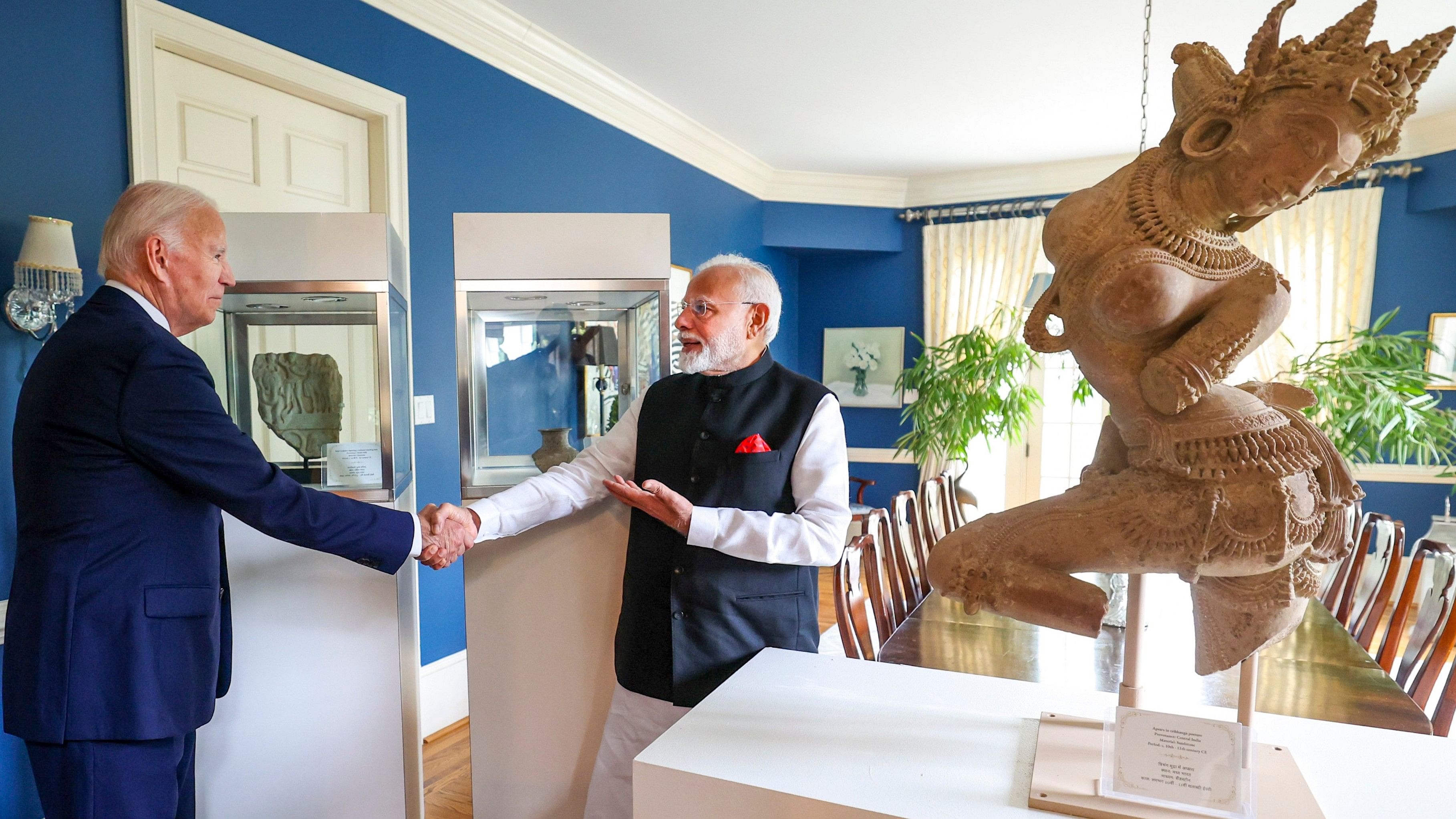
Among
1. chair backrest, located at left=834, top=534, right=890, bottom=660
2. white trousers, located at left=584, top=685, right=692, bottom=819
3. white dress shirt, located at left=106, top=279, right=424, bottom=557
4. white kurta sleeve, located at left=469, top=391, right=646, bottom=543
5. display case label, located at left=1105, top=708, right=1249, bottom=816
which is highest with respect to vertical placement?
white dress shirt, located at left=106, top=279, right=424, bottom=557

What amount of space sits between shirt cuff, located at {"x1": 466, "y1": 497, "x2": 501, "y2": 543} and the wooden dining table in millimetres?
1046

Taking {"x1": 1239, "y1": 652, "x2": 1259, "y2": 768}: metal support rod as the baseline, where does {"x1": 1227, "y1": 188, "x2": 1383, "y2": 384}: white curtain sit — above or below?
above

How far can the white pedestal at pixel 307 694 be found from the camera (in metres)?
1.82

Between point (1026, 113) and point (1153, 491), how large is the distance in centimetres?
436

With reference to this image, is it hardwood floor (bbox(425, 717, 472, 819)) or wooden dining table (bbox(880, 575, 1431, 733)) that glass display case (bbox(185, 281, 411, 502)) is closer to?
hardwood floor (bbox(425, 717, 472, 819))

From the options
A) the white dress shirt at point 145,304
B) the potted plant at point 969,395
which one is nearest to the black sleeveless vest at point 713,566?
the white dress shirt at point 145,304

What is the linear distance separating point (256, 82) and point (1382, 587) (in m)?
3.88

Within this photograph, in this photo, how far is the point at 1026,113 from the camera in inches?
183

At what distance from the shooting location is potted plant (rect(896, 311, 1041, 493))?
5129 millimetres

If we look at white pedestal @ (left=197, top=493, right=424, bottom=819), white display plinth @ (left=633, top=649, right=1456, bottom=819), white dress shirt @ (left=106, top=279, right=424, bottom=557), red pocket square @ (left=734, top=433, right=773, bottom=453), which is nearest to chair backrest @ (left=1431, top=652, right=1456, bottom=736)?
white display plinth @ (left=633, top=649, right=1456, bottom=819)

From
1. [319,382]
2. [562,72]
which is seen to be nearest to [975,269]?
[562,72]

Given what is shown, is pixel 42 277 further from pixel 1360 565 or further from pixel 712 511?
pixel 1360 565

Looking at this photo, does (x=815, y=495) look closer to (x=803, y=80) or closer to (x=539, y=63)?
(x=539, y=63)

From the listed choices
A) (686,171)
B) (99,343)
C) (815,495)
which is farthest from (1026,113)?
(99,343)
